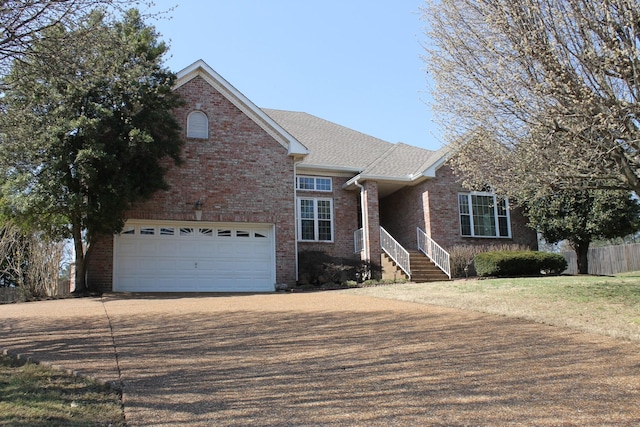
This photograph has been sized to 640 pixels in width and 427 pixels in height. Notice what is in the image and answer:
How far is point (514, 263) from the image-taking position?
17609 mm

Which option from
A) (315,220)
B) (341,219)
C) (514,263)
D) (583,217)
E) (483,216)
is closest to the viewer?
(514,263)

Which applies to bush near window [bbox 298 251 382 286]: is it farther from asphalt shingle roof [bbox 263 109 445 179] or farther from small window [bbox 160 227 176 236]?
small window [bbox 160 227 176 236]

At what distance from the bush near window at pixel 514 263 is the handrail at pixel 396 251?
232 cm

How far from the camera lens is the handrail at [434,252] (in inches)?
740

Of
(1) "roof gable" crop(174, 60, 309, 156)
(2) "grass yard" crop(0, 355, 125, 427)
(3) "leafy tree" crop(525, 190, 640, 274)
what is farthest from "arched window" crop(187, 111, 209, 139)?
(2) "grass yard" crop(0, 355, 125, 427)

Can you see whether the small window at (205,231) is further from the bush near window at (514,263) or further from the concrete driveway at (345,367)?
the bush near window at (514,263)

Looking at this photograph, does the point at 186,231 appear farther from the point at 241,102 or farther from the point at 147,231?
the point at 241,102

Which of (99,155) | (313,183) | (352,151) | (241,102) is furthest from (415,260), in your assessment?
(99,155)

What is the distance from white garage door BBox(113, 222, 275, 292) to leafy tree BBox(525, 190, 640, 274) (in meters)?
9.99

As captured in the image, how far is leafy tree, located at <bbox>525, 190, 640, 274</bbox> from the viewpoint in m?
18.5

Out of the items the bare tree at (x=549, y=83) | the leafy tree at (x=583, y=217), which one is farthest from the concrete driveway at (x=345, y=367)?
the leafy tree at (x=583, y=217)

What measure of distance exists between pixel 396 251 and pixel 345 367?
534 inches

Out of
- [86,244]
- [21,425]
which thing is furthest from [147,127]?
[21,425]

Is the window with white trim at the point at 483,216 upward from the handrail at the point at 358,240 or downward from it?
upward
